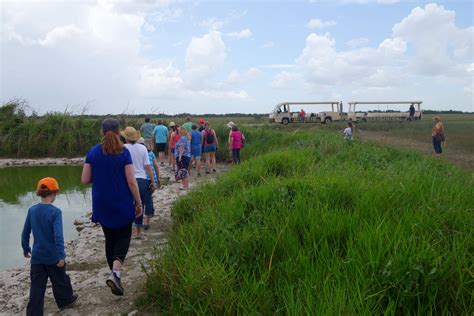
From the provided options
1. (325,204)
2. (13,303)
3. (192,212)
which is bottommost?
(13,303)

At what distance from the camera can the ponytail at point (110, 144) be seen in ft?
13.3

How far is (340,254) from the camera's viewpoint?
3.44 m

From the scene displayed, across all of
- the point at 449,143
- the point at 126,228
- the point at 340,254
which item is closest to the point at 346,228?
the point at 340,254

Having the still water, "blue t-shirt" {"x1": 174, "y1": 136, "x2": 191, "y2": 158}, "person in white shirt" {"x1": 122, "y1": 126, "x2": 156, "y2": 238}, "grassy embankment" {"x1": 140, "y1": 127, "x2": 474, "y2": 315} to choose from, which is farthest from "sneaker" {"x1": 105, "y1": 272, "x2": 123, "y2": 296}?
"blue t-shirt" {"x1": 174, "y1": 136, "x2": 191, "y2": 158}

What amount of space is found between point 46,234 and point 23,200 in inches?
313

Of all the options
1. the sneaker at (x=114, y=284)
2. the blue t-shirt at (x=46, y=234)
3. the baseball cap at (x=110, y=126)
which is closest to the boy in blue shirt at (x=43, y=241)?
the blue t-shirt at (x=46, y=234)

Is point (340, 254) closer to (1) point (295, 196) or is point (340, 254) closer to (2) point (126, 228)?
(1) point (295, 196)

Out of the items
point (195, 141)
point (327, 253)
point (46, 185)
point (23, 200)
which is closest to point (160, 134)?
point (195, 141)

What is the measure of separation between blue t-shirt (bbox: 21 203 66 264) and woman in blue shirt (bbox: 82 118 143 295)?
42 cm

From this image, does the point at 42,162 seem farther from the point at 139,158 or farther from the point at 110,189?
the point at 110,189

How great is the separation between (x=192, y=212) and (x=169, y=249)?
6.51 feet

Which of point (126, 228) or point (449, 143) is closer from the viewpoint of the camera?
point (126, 228)

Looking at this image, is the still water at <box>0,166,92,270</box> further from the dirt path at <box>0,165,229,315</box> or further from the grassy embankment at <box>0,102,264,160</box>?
the grassy embankment at <box>0,102,264,160</box>

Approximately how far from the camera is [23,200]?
10.7 metres
